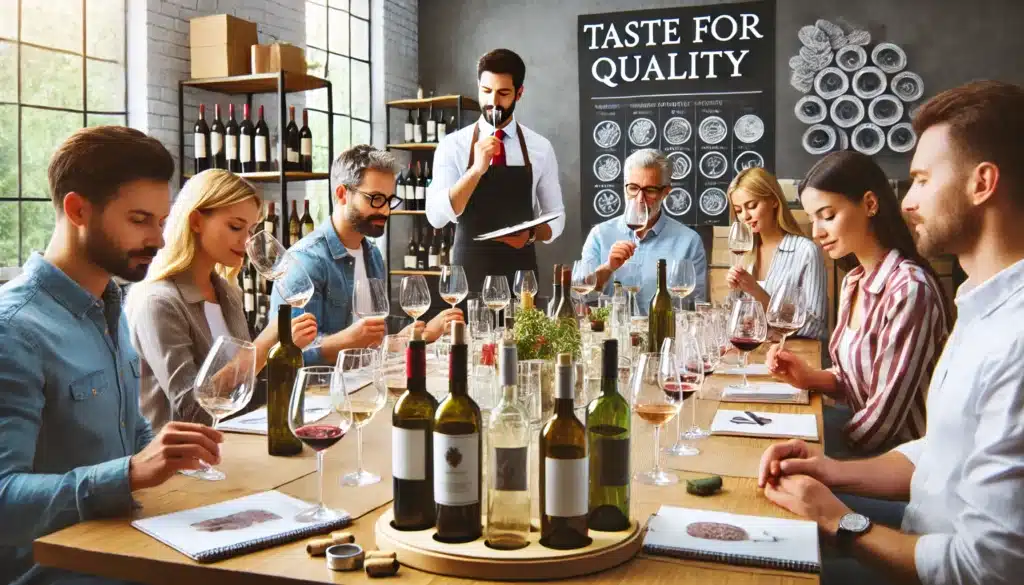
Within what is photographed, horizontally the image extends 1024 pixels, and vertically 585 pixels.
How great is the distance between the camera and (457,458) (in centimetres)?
119

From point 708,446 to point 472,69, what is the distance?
19.5 ft

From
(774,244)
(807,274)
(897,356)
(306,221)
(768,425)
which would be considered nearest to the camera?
(768,425)

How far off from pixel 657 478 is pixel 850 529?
13.3 inches

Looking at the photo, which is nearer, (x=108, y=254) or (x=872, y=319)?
(x=108, y=254)

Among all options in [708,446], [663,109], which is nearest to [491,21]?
[663,109]

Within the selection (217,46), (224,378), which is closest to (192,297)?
(224,378)

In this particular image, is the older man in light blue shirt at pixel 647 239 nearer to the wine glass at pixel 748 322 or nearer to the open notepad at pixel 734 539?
the wine glass at pixel 748 322

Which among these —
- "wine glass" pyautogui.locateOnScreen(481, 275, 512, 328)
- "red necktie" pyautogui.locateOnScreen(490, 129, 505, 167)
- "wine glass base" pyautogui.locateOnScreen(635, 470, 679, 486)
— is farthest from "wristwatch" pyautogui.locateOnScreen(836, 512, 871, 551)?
"red necktie" pyautogui.locateOnScreen(490, 129, 505, 167)

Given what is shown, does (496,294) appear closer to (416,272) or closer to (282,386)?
(282,386)

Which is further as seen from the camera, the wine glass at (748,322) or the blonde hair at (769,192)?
the blonde hair at (769,192)

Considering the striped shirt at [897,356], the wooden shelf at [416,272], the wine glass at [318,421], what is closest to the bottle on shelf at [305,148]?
the wooden shelf at [416,272]

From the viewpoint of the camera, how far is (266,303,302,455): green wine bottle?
184 cm

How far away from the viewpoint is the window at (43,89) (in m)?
4.35

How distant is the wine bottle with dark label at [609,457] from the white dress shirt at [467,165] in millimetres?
3039
